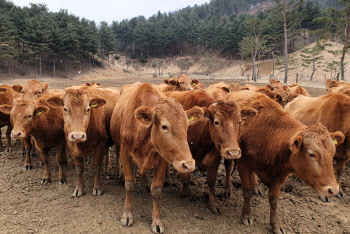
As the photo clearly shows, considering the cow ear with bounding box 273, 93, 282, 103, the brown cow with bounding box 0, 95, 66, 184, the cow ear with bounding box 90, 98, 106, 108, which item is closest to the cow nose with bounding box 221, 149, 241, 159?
the cow ear with bounding box 90, 98, 106, 108

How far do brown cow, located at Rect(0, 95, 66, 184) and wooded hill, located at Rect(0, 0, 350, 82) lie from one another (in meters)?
30.7

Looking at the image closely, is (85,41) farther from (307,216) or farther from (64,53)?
(307,216)

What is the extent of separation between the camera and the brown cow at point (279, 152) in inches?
127

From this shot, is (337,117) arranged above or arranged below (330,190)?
above

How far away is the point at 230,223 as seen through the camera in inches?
166

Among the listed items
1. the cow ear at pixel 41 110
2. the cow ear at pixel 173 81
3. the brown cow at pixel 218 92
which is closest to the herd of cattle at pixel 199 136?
the cow ear at pixel 41 110

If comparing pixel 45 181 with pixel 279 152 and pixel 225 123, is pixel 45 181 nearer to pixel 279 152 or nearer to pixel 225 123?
pixel 225 123

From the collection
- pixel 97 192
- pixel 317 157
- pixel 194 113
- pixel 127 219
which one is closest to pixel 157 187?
pixel 127 219

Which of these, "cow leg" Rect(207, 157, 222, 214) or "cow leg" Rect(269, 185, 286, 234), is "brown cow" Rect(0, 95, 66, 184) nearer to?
"cow leg" Rect(207, 157, 222, 214)

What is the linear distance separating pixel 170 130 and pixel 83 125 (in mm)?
1909

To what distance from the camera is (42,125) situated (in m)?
5.55

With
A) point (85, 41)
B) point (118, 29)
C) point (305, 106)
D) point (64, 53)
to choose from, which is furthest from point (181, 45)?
point (305, 106)

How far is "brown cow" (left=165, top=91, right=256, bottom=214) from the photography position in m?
3.81

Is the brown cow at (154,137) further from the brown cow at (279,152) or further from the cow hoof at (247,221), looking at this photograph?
the cow hoof at (247,221)
